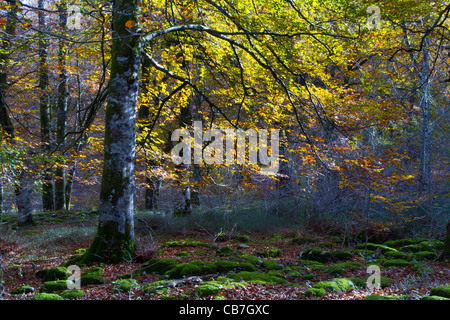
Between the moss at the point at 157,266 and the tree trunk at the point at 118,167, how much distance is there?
471mm

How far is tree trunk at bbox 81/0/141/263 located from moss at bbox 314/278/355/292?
347cm

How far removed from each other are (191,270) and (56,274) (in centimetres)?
223

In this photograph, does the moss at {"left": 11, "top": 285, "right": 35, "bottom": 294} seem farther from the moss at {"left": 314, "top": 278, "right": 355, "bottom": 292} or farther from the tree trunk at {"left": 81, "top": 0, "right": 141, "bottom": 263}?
the moss at {"left": 314, "top": 278, "right": 355, "bottom": 292}

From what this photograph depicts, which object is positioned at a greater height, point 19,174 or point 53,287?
point 19,174

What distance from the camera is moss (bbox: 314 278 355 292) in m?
4.11

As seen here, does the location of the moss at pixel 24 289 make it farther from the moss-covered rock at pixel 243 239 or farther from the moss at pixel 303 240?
the moss at pixel 303 240

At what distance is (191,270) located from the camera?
16.2 ft

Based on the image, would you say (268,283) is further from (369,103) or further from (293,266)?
(369,103)

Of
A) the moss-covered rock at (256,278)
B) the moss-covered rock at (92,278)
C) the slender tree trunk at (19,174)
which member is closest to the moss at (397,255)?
the moss-covered rock at (256,278)

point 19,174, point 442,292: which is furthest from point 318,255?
point 19,174

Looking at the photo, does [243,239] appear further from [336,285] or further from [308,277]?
[336,285]

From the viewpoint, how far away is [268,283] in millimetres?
4434

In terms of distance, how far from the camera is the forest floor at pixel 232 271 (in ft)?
13.0
